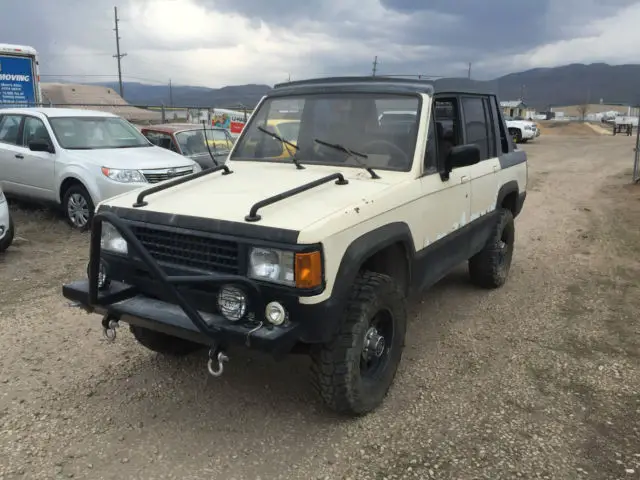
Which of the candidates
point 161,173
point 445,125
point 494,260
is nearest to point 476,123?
point 445,125

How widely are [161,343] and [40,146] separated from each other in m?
5.44

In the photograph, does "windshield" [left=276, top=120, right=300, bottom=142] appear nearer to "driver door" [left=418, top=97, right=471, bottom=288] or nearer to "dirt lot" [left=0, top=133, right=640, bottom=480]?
"driver door" [left=418, top=97, right=471, bottom=288]

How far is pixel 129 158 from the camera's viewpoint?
8266mm

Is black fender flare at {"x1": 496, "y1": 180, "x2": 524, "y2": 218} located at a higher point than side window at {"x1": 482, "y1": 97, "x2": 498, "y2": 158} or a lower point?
lower

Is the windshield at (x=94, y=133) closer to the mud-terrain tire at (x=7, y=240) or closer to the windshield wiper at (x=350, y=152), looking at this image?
the mud-terrain tire at (x=7, y=240)

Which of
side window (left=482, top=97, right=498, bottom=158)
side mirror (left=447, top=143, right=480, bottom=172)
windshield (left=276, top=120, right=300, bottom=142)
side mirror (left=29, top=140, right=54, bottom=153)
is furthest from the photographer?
side mirror (left=29, top=140, right=54, bottom=153)

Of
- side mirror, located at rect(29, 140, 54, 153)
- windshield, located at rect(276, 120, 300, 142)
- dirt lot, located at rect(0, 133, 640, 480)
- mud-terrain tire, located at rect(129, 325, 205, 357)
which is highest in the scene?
windshield, located at rect(276, 120, 300, 142)

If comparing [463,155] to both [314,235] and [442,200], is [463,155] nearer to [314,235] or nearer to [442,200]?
[442,200]

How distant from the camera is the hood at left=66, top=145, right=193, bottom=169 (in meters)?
8.02

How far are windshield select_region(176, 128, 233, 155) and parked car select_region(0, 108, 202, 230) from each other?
45.8 inches

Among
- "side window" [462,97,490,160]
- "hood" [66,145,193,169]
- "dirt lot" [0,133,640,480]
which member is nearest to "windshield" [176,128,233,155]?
"hood" [66,145,193,169]

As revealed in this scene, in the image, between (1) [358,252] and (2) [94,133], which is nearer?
(1) [358,252]

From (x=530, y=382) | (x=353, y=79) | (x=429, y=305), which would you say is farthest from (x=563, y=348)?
(x=353, y=79)

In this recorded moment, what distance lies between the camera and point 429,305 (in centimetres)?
559
